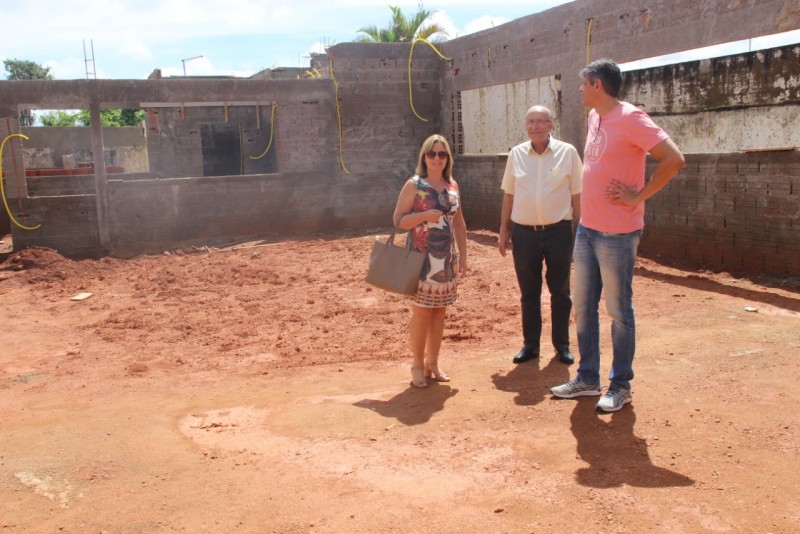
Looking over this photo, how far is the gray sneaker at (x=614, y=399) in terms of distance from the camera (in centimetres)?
383

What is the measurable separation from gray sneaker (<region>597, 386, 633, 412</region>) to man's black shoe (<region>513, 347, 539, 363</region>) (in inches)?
42.8

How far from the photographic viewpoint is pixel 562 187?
4.67 meters

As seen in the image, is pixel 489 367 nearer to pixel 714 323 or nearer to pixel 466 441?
pixel 466 441

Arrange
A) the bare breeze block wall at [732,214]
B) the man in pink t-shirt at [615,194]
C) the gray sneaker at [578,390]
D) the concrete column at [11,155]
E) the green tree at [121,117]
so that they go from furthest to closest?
the green tree at [121,117], the concrete column at [11,155], the bare breeze block wall at [732,214], the gray sneaker at [578,390], the man in pink t-shirt at [615,194]

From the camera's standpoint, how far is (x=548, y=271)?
16.0 feet

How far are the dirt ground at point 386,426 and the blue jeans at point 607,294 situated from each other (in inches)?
8.7

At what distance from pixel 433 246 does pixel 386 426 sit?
1168 millimetres

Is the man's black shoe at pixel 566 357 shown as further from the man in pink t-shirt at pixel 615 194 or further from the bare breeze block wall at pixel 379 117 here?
the bare breeze block wall at pixel 379 117

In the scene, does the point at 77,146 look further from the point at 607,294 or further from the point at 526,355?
the point at 607,294

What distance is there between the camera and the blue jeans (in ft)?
12.3

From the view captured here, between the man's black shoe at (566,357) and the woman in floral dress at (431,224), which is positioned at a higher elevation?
the woman in floral dress at (431,224)

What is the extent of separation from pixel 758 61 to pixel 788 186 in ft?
4.81

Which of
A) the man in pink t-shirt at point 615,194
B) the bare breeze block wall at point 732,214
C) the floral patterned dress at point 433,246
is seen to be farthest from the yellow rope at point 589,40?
the man in pink t-shirt at point 615,194

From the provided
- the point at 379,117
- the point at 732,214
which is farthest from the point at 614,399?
the point at 379,117
